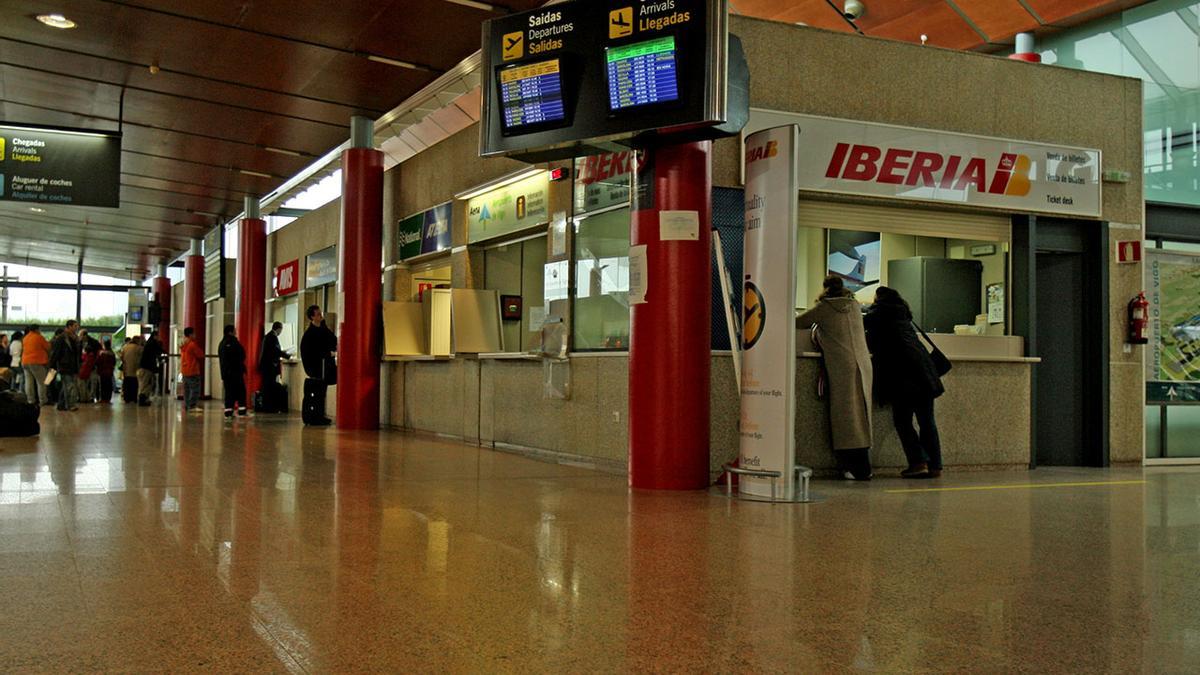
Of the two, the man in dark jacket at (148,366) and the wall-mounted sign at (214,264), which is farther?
the wall-mounted sign at (214,264)

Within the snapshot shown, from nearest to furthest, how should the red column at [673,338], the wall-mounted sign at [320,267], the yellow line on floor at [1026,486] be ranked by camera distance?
1. the red column at [673,338]
2. the yellow line on floor at [1026,486]
3. the wall-mounted sign at [320,267]

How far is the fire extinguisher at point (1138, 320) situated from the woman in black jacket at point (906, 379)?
8.65ft

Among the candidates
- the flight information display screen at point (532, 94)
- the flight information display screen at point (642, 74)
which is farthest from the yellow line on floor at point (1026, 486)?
the flight information display screen at point (532, 94)

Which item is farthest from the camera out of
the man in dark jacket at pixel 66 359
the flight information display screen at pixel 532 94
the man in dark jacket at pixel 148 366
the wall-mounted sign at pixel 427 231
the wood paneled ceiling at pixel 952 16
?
the man in dark jacket at pixel 148 366

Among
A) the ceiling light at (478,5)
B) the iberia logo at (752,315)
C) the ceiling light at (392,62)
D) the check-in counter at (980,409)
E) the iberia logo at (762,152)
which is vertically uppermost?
the ceiling light at (478,5)

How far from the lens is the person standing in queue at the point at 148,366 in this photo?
20.3 metres

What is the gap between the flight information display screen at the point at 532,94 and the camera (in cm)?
699

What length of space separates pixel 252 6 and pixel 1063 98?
7.71m

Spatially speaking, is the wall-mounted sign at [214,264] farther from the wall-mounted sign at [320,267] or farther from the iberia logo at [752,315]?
the iberia logo at [752,315]

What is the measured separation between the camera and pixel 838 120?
850 cm

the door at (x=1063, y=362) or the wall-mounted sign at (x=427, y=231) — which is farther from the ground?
the wall-mounted sign at (x=427, y=231)

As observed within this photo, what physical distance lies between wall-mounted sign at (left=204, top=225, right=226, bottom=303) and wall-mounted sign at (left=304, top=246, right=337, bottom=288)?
210 inches

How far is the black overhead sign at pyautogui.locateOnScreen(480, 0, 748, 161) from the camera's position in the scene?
646 cm

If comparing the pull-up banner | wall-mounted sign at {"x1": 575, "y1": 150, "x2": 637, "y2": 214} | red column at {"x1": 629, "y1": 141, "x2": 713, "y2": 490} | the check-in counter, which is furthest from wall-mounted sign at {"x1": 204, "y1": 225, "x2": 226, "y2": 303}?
the pull-up banner
